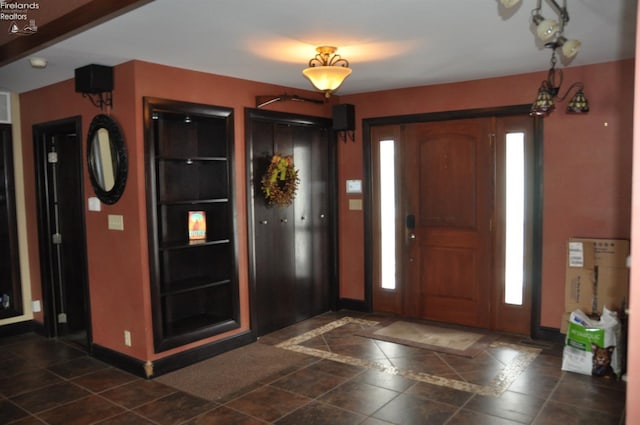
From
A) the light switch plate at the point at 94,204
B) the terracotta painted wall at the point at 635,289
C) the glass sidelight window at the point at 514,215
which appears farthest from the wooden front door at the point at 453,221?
the terracotta painted wall at the point at 635,289

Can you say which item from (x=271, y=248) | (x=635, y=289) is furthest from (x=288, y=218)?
(x=635, y=289)

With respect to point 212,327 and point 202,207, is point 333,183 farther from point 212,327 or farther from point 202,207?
point 212,327

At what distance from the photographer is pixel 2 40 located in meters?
3.12

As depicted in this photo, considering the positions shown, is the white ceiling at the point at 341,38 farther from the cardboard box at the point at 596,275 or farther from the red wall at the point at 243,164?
the cardboard box at the point at 596,275

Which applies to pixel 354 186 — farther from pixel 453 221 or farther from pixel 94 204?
pixel 94 204

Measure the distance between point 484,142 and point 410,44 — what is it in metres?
1.70

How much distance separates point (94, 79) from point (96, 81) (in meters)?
0.02

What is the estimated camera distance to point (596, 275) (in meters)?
4.04

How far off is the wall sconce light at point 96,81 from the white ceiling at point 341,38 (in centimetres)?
6

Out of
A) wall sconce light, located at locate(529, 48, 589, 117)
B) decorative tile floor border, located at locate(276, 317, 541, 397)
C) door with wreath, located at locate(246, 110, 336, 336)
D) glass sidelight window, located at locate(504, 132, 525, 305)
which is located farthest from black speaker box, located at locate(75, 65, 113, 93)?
glass sidelight window, located at locate(504, 132, 525, 305)

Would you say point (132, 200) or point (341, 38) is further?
point (132, 200)

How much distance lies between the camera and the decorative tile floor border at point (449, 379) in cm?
355

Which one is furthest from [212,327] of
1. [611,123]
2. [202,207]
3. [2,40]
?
[611,123]

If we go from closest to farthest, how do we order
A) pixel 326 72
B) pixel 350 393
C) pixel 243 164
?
pixel 326 72 → pixel 350 393 → pixel 243 164
